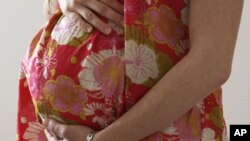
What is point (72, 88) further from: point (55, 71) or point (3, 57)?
point (3, 57)

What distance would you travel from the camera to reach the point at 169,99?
68cm

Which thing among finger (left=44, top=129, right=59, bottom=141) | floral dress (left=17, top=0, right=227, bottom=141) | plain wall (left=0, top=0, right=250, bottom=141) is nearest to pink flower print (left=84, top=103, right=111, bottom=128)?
floral dress (left=17, top=0, right=227, bottom=141)

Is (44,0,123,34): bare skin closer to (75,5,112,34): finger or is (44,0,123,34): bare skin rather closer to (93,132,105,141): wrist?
(75,5,112,34): finger

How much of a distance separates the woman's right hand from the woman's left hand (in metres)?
0.18

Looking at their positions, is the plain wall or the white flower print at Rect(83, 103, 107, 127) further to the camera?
the plain wall

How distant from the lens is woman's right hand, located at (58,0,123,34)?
751 millimetres

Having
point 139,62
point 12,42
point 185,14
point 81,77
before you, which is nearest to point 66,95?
point 81,77

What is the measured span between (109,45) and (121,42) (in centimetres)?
2

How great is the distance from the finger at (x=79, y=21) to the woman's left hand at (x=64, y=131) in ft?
0.58

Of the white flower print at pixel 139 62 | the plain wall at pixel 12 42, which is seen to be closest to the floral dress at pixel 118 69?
the white flower print at pixel 139 62

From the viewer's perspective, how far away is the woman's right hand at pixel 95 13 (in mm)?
751

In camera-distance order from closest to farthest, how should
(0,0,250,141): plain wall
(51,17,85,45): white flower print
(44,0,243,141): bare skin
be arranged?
(44,0,243,141): bare skin
(51,17,85,45): white flower print
(0,0,250,141): plain wall

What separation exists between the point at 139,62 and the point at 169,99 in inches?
3.3

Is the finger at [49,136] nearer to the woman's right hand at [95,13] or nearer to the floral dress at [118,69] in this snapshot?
the floral dress at [118,69]
